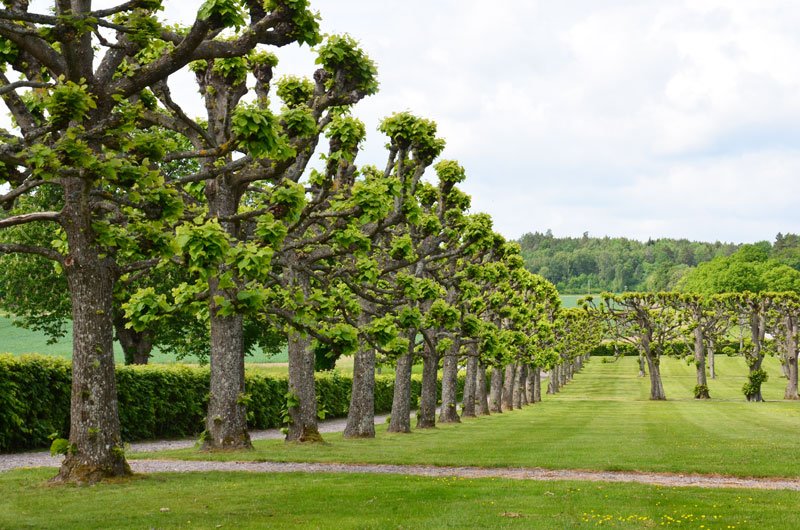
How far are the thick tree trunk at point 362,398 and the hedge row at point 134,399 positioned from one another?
3673mm

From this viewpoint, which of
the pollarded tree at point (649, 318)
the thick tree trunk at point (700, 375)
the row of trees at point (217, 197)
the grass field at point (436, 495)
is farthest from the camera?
the pollarded tree at point (649, 318)

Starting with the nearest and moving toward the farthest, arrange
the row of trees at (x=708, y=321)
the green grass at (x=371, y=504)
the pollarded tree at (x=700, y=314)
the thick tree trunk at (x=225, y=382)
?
the green grass at (x=371, y=504), the thick tree trunk at (x=225, y=382), the row of trees at (x=708, y=321), the pollarded tree at (x=700, y=314)

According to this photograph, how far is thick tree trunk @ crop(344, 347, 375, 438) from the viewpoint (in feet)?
103

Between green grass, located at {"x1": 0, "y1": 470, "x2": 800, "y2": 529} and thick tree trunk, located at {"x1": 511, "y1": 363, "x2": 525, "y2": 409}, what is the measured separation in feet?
154

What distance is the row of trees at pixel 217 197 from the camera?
48.5 ft

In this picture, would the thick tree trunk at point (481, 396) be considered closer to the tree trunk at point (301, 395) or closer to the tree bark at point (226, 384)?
the tree trunk at point (301, 395)

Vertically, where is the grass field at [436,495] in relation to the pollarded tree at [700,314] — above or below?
below

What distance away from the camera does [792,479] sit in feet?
65.0

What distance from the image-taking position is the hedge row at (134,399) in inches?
1103

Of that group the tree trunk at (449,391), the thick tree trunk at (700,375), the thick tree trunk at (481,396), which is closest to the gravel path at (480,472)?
the tree trunk at (449,391)

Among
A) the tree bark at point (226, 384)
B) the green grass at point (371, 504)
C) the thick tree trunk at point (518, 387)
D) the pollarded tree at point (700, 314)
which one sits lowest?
the thick tree trunk at point (518, 387)

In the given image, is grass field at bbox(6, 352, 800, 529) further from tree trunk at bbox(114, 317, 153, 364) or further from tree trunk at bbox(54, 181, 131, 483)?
tree trunk at bbox(114, 317, 153, 364)

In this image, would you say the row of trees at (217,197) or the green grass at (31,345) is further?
the green grass at (31,345)

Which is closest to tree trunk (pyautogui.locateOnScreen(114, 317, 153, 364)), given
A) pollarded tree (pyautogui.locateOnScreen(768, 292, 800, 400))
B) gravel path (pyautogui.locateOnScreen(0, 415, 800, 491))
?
gravel path (pyautogui.locateOnScreen(0, 415, 800, 491))
